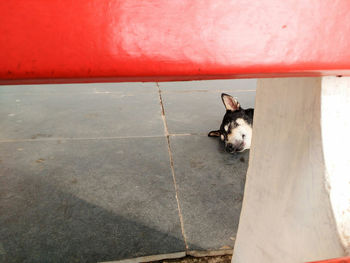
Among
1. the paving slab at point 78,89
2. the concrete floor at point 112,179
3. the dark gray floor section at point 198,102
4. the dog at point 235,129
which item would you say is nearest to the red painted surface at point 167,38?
the concrete floor at point 112,179

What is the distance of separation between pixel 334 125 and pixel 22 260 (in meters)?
1.70

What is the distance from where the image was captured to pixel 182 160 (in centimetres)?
279

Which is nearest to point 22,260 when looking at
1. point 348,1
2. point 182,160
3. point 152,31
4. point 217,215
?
point 217,215

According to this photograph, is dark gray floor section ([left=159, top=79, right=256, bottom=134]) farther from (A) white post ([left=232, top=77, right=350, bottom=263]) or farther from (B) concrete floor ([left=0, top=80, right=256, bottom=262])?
(A) white post ([left=232, top=77, right=350, bottom=263])

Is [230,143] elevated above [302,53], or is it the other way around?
[302,53]

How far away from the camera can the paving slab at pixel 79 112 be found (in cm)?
334

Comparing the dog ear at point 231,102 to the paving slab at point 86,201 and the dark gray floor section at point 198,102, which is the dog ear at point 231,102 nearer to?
the dark gray floor section at point 198,102

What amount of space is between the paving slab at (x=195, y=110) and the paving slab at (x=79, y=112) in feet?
0.57

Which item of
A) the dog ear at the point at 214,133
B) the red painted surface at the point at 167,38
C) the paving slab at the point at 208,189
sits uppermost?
the red painted surface at the point at 167,38

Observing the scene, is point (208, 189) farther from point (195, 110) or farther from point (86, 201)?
point (195, 110)

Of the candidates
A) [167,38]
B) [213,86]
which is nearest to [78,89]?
[213,86]

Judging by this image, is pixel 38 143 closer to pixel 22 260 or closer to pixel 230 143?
pixel 22 260

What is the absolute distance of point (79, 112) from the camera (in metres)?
3.86

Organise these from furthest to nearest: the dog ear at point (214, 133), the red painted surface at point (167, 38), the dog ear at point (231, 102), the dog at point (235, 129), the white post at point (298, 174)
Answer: the dog ear at point (231, 102) < the dog ear at point (214, 133) < the dog at point (235, 129) < the white post at point (298, 174) < the red painted surface at point (167, 38)
